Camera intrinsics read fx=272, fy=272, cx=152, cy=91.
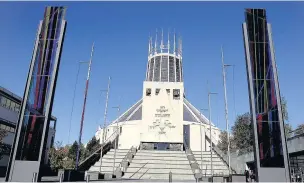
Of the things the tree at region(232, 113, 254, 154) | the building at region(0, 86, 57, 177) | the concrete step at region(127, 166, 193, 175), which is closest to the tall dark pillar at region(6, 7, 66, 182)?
the concrete step at region(127, 166, 193, 175)

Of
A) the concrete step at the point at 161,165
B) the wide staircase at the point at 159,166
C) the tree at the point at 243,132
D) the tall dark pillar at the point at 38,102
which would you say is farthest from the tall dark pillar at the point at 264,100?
the tree at the point at 243,132

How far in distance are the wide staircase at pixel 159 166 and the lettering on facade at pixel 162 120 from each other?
5710 millimetres

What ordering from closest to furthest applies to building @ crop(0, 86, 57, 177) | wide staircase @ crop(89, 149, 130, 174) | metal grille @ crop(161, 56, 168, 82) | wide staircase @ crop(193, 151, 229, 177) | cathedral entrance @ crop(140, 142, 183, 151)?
wide staircase @ crop(193, 151, 229, 177) → wide staircase @ crop(89, 149, 130, 174) → building @ crop(0, 86, 57, 177) → cathedral entrance @ crop(140, 142, 183, 151) → metal grille @ crop(161, 56, 168, 82)

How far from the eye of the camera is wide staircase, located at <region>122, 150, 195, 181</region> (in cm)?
2880

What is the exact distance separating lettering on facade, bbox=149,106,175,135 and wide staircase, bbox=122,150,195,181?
5.71 m

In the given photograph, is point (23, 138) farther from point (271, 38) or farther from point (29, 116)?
point (271, 38)

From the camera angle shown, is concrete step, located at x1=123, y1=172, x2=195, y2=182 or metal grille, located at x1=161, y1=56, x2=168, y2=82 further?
metal grille, located at x1=161, y1=56, x2=168, y2=82

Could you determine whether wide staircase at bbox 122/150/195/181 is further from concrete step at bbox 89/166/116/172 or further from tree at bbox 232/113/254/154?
tree at bbox 232/113/254/154

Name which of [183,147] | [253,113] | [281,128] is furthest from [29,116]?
[183,147]

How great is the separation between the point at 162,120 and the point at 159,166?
44.0 ft

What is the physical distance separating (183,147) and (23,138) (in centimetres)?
3534

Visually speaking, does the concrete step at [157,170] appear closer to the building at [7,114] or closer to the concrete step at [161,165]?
the concrete step at [161,165]

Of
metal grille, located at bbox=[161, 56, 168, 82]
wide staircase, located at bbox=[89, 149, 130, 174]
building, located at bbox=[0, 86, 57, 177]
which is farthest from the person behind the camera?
metal grille, located at bbox=[161, 56, 168, 82]

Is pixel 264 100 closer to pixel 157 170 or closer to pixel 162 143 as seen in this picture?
pixel 157 170
